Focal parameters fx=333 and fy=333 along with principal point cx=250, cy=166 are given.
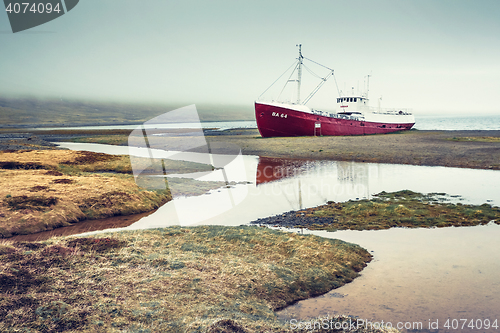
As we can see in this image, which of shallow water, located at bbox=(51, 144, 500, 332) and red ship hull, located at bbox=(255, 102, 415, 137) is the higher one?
red ship hull, located at bbox=(255, 102, 415, 137)

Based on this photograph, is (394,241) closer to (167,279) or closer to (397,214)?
(397,214)

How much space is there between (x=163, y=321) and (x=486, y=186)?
863 inches

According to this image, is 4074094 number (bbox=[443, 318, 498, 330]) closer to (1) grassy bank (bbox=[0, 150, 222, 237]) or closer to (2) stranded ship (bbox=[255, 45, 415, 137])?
(1) grassy bank (bbox=[0, 150, 222, 237])

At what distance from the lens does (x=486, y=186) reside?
2066 centimetres

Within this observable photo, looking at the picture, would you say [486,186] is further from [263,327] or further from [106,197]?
[106,197]

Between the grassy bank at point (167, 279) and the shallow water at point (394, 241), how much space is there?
2.55 feet

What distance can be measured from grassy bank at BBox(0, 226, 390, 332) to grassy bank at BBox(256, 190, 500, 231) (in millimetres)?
2816

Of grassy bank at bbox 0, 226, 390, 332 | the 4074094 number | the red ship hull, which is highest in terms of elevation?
the red ship hull

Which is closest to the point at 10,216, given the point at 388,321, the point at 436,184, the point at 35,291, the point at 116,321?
the point at 35,291

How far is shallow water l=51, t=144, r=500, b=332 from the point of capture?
751cm

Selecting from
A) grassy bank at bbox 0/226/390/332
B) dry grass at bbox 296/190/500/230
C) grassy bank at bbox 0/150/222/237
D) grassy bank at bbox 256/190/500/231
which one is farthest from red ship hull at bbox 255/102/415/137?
grassy bank at bbox 0/226/390/332

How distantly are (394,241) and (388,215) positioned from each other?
9.82ft

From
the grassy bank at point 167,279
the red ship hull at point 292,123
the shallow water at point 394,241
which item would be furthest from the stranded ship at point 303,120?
the grassy bank at point 167,279

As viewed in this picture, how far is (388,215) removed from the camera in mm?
14867
